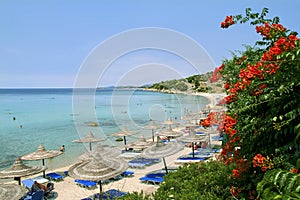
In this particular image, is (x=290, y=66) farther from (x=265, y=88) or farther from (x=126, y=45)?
(x=126, y=45)

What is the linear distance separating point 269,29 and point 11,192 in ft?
22.4

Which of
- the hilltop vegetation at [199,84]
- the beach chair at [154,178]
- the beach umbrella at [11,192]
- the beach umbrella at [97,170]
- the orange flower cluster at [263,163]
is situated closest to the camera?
the orange flower cluster at [263,163]

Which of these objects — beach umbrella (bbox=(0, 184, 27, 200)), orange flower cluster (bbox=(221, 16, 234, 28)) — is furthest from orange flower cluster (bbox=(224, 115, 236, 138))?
beach umbrella (bbox=(0, 184, 27, 200))

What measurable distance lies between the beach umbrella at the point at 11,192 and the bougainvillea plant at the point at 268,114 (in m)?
5.51

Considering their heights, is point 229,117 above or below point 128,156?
above

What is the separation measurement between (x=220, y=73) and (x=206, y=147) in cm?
1109

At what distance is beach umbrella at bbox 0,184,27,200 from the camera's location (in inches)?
239

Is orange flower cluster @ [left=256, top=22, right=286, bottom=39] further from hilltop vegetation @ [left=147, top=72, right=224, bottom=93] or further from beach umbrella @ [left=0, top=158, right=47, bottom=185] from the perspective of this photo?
beach umbrella @ [left=0, top=158, right=47, bottom=185]

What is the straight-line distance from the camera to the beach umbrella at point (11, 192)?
6.08 metres

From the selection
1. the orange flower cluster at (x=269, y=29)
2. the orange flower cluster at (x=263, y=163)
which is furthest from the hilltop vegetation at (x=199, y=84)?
the orange flower cluster at (x=263, y=163)

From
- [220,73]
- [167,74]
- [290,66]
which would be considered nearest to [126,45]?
[167,74]

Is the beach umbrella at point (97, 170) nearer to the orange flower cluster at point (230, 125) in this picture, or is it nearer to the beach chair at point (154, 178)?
the beach chair at point (154, 178)

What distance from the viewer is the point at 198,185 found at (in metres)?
3.59

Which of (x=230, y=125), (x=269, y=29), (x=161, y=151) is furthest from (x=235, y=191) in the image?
(x=161, y=151)
